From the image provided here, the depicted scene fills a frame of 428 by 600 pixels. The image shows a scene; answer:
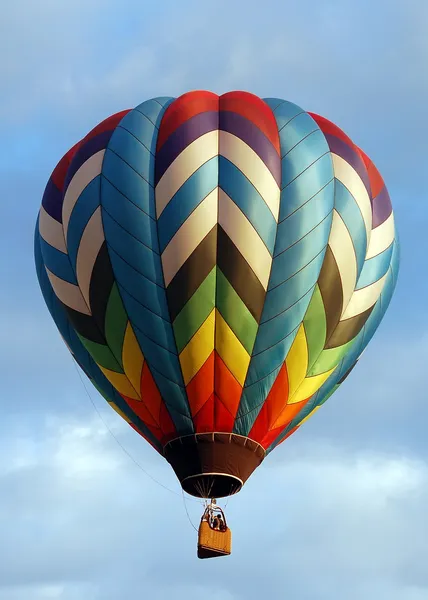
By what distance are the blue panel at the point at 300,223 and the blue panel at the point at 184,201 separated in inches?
48.3

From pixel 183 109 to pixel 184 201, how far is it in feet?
Answer: 5.75

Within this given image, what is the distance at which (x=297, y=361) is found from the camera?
37844mm

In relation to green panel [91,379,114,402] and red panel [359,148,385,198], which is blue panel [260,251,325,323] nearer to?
red panel [359,148,385,198]

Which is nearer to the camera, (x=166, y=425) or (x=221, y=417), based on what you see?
(x=221, y=417)

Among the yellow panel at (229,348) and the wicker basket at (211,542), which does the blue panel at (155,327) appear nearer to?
the yellow panel at (229,348)

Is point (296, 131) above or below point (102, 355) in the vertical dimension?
above

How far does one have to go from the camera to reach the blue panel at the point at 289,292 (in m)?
37.2

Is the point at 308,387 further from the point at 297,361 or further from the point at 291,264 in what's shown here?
the point at 291,264

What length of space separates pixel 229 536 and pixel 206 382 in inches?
91.8

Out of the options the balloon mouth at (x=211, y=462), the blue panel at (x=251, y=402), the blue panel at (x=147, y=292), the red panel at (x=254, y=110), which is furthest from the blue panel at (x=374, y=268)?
the blue panel at (x=147, y=292)

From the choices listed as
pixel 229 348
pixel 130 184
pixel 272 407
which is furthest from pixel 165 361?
pixel 130 184

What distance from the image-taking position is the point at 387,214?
39469mm

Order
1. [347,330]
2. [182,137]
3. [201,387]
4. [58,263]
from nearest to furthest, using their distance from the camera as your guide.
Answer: [201,387] < [182,137] < [347,330] < [58,263]

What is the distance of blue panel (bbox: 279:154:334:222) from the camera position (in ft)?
123
